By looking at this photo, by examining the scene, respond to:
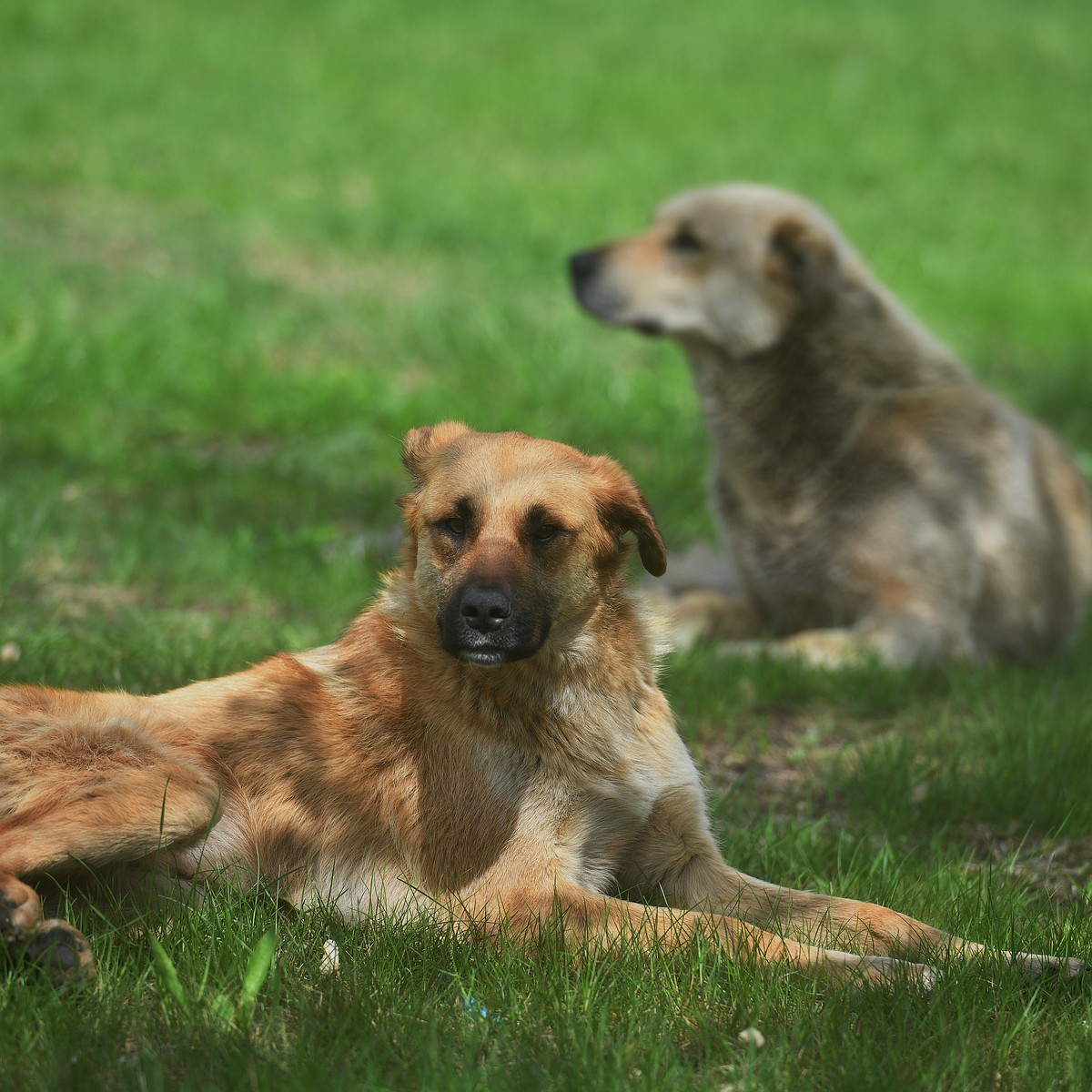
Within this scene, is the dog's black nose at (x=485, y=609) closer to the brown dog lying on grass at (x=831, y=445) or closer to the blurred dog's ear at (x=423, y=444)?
the blurred dog's ear at (x=423, y=444)

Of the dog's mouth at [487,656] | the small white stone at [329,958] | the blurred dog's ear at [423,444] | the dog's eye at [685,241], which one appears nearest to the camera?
the small white stone at [329,958]

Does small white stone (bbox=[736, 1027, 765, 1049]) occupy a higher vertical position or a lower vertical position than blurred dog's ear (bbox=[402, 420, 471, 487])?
lower

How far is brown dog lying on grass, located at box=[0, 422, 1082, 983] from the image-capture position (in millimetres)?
3221

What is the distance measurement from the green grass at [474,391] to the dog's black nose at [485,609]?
691 millimetres

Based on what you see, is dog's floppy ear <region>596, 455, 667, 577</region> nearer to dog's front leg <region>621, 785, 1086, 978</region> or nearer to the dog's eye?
dog's front leg <region>621, 785, 1086, 978</region>

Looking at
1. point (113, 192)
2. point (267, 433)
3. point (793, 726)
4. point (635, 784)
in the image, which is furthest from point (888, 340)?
point (113, 192)

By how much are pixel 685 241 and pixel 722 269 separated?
293 mm

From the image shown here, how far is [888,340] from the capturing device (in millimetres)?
6855

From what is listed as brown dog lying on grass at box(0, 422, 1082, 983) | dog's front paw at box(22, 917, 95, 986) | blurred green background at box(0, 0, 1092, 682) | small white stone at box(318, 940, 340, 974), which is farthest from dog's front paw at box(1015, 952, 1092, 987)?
blurred green background at box(0, 0, 1092, 682)

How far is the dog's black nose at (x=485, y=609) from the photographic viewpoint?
10.6 feet

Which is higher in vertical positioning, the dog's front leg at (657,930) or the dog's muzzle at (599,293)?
the dog's muzzle at (599,293)

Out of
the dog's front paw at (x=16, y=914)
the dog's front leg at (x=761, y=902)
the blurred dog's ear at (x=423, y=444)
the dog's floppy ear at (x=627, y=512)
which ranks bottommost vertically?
the dog's front leg at (x=761, y=902)

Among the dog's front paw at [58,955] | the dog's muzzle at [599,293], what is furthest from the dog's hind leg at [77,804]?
the dog's muzzle at [599,293]

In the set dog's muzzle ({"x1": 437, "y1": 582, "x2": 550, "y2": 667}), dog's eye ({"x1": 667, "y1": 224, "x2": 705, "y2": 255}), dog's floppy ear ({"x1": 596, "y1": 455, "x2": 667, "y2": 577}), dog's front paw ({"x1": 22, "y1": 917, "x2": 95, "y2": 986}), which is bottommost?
dog's front paw ({"x1": 22, "y1": 917, "x2": 95, "y2": 986})
